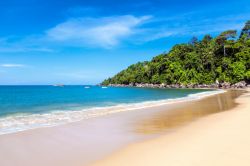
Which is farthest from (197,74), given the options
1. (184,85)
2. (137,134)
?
(137,134)

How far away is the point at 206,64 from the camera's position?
83.7 meters

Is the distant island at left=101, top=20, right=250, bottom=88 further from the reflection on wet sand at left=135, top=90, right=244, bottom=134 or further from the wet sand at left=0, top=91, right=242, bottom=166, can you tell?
the wet sand at left=0, top=91, right=242, bottom=166

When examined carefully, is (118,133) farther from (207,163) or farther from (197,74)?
(197,74)

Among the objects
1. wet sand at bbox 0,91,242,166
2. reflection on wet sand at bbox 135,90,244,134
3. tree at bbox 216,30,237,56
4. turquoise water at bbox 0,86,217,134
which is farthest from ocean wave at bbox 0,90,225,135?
tree at bbox 216,30,237,56

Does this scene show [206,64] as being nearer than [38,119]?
No

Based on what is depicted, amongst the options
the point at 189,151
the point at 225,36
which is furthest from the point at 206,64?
the point at 189,151

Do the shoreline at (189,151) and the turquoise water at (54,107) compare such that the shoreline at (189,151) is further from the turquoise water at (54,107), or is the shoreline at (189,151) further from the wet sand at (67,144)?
the turquoise water at (54,107)

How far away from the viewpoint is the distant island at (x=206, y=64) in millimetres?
70375

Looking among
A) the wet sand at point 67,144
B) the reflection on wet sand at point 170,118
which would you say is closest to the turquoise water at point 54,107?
the wet sand at point 67,144

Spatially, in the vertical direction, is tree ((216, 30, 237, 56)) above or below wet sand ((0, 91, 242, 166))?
above

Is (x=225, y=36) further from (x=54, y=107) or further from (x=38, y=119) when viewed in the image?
(x=38, y=119)

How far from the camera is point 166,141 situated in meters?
7.54

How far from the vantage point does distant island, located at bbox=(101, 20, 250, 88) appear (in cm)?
7038

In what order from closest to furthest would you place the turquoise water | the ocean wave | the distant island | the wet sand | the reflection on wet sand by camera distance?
the wet sand
the reflection on wet sand
the ocean wave
the turquoise water
the distant island
